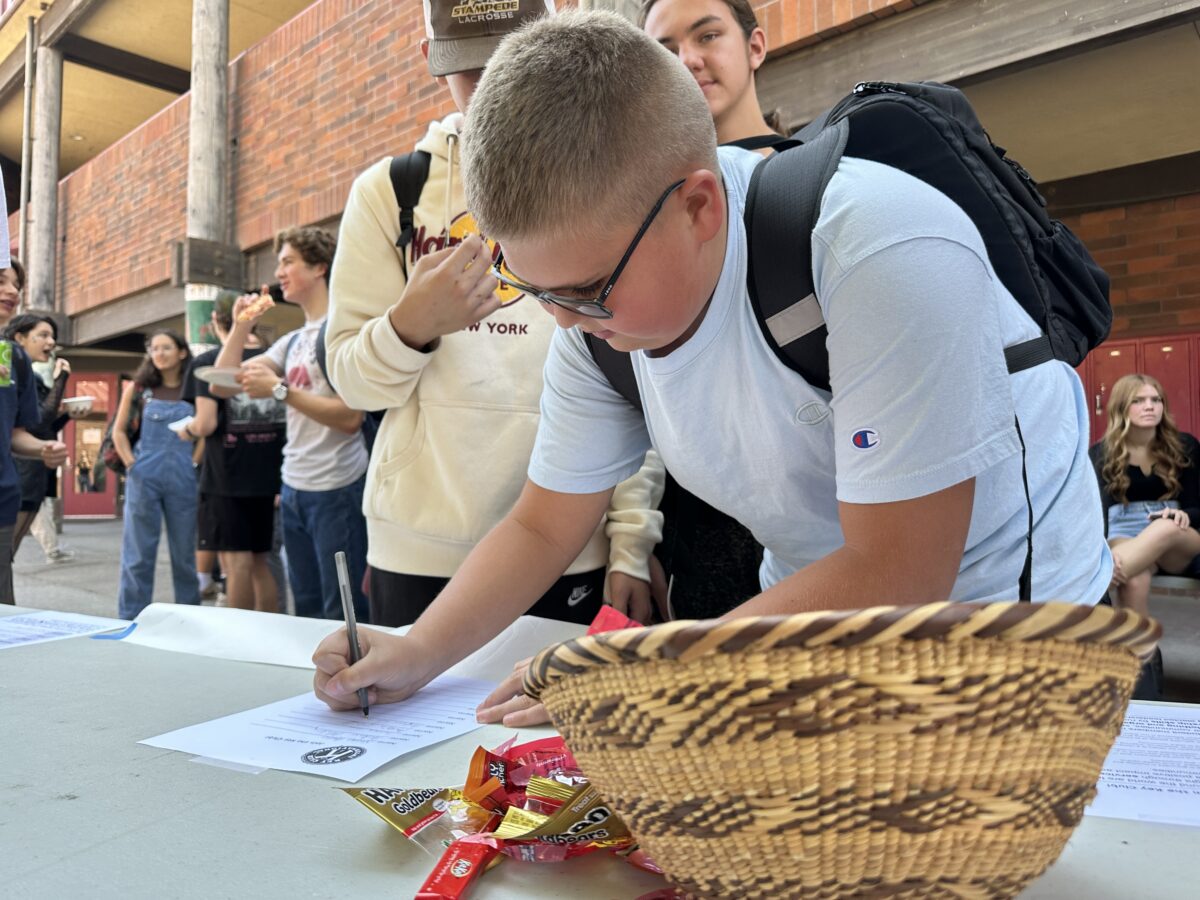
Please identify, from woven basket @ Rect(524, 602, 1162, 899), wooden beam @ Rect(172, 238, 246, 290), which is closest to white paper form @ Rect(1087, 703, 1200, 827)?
woven basket @ Rect(524, 602, 1162, 899)

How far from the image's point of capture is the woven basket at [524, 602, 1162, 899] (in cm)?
37

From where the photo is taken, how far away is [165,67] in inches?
367

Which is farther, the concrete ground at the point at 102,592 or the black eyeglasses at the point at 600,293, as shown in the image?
the concrete ground at the point at 102,592

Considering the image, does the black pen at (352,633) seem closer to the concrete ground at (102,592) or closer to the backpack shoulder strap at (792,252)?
the backpack shoulder strap at (792,252)

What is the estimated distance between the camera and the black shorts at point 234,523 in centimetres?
352

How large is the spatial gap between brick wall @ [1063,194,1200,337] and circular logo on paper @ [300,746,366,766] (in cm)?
535

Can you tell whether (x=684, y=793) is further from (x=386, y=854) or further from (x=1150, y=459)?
(x=1150, y=459)

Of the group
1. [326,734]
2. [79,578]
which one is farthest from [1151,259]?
[79,578]

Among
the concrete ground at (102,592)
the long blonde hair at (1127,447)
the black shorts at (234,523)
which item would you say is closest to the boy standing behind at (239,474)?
the black shorts at (234,523)

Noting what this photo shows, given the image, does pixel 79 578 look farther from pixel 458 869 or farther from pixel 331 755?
pixel 458 869

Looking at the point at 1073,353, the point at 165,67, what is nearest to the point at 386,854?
the point at 1073,353

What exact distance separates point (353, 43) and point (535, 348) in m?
4.76

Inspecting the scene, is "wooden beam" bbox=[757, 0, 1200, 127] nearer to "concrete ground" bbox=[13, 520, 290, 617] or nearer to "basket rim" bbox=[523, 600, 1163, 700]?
"basket rim" bbox=[523, 600, 1163, 700]

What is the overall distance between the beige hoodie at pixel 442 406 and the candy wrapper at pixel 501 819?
2.41ft
